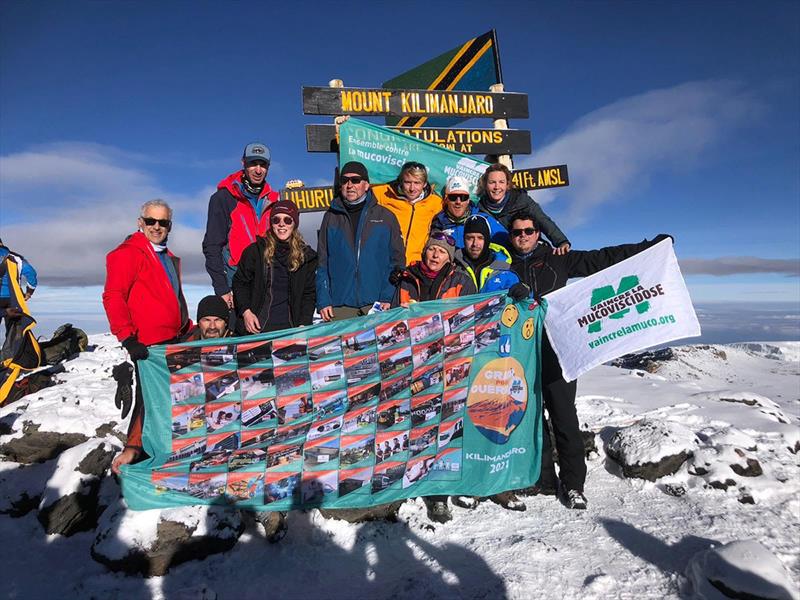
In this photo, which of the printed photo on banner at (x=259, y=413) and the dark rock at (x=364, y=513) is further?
the dark rock at (x=364, y=513)

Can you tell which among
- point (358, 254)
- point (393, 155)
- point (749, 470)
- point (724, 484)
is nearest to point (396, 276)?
point (358, 254)

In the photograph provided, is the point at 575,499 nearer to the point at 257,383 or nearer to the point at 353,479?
the point at 353,479

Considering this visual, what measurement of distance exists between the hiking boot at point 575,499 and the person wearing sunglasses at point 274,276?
11.9 ft

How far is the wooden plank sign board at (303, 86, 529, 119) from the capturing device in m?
6.61

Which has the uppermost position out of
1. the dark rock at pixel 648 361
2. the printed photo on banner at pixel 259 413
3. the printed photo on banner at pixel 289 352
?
the printed photo on banner at pixel 289 352

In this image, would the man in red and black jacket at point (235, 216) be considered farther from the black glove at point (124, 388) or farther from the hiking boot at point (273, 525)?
the hiking boot at point (273, 525)

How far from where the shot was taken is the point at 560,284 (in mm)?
4762

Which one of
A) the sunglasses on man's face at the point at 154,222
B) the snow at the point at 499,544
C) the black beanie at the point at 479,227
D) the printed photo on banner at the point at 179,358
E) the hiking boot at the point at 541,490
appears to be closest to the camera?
the snow at the point at 499,544

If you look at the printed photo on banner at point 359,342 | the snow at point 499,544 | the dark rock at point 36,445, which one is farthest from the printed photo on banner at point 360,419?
the dark rock at point 36,445

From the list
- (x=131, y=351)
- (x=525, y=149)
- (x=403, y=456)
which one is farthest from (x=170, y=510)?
(x=525, y=149)

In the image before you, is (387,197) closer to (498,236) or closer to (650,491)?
(498,236)

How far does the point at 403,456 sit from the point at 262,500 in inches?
57.5

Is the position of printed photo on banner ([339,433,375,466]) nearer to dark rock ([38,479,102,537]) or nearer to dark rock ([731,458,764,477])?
dark rock ([38,479,102,537])

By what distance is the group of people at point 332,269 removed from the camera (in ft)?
14.1
